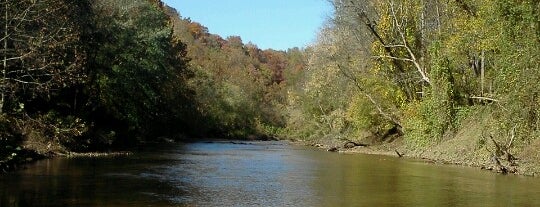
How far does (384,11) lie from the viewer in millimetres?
42281

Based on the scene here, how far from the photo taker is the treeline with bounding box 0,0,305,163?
2747 cm

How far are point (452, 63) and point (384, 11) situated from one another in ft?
24.3

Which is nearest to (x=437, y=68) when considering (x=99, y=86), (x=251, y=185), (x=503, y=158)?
(x=503, y=158)

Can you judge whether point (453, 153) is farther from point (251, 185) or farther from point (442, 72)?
point (251, 185)

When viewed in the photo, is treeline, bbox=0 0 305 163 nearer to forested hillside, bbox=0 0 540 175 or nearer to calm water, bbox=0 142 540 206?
forested hillside, bbox=0 0 540 175

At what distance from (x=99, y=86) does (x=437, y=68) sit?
21434 mm

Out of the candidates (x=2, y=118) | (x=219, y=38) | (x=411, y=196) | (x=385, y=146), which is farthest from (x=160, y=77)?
(x=219, y=38)

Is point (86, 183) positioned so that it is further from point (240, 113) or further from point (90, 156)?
point (240, 113)

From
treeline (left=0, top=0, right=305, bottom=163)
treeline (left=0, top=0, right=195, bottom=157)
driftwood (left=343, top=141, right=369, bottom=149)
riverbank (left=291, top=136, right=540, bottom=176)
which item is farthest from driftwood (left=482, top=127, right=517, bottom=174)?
treeline (left=0, top=0, right=195, bottom=157)

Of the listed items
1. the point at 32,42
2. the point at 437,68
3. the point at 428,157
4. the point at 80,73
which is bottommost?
the point at 428,157

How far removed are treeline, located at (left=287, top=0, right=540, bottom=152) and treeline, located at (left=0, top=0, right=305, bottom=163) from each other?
49.7 ft

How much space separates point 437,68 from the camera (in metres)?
36.8

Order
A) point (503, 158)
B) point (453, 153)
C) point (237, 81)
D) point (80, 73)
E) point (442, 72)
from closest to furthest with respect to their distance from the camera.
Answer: point (503, 158)
point (453, 153)
point (80, 73)
point (442, 72)
point (237, 81)

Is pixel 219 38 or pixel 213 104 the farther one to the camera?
pixel 219 38
